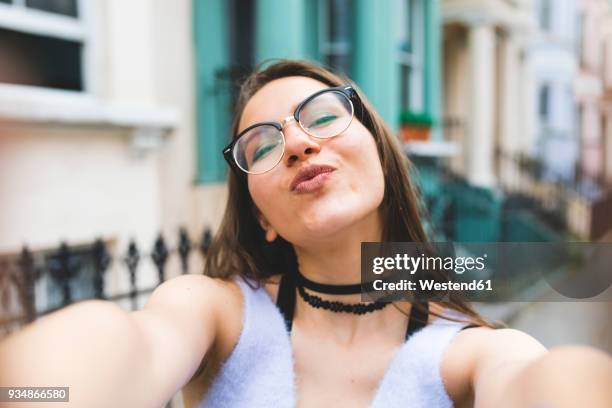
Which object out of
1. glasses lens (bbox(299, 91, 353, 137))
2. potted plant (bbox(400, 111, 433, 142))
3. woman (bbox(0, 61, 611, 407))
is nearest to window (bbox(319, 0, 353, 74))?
potted plant (bbox(400, 111, 433, 142))

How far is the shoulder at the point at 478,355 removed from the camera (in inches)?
33.4

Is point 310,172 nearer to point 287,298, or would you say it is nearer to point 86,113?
point 287,298

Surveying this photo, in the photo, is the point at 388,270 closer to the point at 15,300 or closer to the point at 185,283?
the point at 185,283

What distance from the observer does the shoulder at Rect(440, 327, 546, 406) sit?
85 cm

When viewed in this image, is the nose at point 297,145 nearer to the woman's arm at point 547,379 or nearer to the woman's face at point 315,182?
the woman's face at point 315,182

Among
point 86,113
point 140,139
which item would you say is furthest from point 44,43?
point 140,139

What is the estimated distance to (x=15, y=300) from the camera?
1.93m

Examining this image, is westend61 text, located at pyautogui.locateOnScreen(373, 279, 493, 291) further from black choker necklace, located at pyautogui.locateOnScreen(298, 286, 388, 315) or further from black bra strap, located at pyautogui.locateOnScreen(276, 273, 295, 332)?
black bra strap, located at pyautogui.locateOnScreen(276, 273, 295, 332)

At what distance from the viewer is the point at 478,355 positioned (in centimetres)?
94

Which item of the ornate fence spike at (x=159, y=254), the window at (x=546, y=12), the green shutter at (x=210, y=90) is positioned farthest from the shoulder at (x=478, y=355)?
the window at (x=546, y=12)

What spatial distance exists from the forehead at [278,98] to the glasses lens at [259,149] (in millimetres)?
33

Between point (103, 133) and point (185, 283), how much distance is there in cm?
167

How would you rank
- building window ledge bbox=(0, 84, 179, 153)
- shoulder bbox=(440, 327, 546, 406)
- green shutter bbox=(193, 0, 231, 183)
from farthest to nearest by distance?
green shutter bbox=(193, 0, 231, 183) < building window ledge bbox=(0, 84, 179, 153) < shoulder bbox=(440, 327, 546, 406)

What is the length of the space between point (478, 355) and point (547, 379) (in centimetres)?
27
